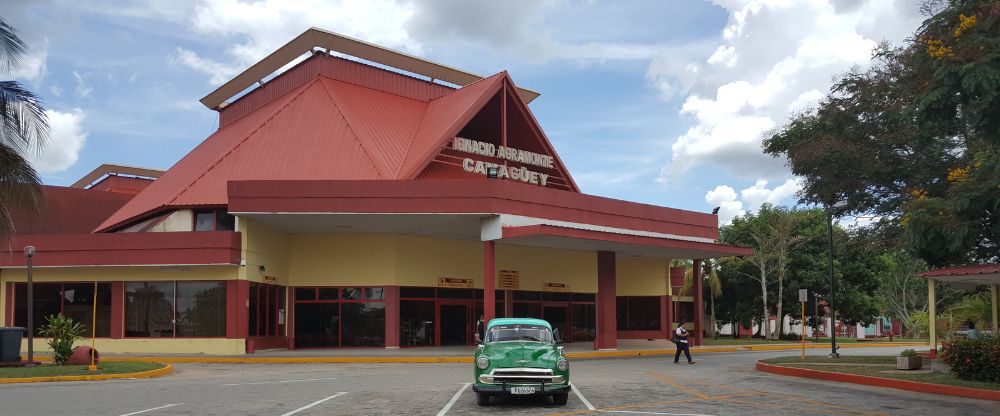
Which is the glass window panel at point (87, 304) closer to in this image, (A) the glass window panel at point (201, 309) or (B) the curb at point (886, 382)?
(A) the glass window panel at point (201, 309)

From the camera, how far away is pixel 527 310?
40906mm

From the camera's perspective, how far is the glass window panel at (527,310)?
4047cm

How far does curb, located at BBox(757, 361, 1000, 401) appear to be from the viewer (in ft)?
59.6

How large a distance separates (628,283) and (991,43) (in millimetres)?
30927

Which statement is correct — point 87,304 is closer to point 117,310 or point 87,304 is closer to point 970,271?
point 117,310

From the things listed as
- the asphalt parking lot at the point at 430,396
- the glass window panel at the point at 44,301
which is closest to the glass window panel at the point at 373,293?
the asphalt parking lot at the point at 430,396

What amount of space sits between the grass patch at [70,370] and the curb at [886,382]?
17.8 metres

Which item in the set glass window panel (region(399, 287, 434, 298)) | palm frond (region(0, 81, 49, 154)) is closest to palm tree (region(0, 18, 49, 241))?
palm frond (region(0, 81, 49, 154))

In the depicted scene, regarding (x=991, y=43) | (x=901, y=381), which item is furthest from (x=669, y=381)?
(x=991, y=43)

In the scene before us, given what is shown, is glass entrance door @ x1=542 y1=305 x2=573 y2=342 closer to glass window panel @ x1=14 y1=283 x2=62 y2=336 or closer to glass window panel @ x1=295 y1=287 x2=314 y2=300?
glass window panel @ x1=295 y1=287 x2=314 y2=300

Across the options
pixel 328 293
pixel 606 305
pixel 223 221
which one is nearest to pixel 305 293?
pixel 328 293

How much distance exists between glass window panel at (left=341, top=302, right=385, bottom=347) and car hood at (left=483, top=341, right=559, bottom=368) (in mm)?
20200

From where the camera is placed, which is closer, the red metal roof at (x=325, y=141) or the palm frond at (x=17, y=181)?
the palm frond at (x=17, y=181)

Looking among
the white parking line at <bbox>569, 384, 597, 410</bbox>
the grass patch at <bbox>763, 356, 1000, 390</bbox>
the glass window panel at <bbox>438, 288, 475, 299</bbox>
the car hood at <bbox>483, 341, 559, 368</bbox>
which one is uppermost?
the glass window panel at <bbox>438, 288, 475, 299</bbox>
